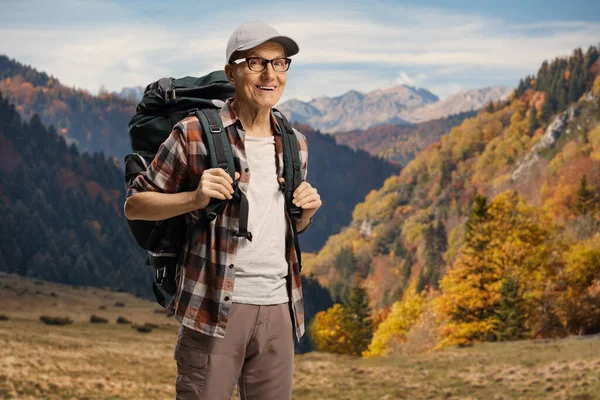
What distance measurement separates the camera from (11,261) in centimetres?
12238

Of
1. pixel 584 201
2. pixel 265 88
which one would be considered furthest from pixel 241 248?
pixel 584 201

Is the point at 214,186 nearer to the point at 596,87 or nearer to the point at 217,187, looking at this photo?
the point at 217,187

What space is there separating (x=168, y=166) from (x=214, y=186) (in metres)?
0.36

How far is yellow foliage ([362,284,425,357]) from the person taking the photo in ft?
274

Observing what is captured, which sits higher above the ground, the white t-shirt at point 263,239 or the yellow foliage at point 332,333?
the white t-shirt at point 263,239

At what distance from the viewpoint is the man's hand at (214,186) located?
10.9 ft

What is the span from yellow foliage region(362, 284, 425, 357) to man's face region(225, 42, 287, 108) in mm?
79662

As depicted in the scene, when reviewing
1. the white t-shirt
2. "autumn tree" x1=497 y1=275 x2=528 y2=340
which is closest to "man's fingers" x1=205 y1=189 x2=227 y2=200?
the white t-shirt

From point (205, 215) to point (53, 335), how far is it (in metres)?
32.2

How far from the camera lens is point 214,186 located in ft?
11.0

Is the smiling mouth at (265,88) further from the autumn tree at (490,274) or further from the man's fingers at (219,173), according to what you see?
the autumn tree at (490,274)

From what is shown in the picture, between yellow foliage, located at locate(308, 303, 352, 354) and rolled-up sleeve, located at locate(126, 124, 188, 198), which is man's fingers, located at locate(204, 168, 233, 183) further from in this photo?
yellow foliage, located at locate(308, 303, 352, 354)

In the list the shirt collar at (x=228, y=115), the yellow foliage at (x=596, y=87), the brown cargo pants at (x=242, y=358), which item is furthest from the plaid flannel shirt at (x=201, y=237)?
the yellow foliage at (x=596, y=87)

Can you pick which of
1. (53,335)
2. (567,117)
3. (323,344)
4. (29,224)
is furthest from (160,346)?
(567,117)
